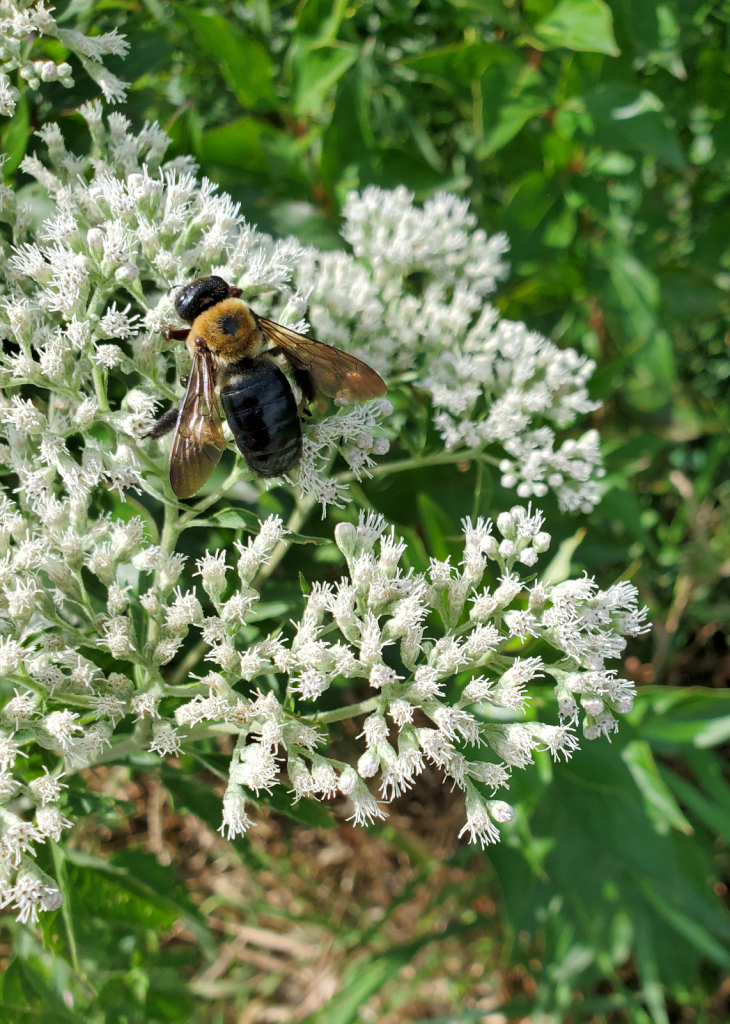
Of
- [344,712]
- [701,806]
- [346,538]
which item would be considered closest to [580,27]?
[346,538]

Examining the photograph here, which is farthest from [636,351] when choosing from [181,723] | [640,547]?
[181,723]

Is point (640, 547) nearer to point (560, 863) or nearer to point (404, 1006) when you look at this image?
point (560, 863)

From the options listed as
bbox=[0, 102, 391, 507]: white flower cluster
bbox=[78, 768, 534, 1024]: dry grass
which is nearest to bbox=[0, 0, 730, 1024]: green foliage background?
bbox=[78, 768, 534, 1024]: dry grass

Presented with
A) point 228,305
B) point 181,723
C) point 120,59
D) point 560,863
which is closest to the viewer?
point 181,723

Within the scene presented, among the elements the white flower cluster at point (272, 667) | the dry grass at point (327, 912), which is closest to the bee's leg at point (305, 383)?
the white flower cluster at point (272, 667)

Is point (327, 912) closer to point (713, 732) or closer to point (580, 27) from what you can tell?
point (713, 732)

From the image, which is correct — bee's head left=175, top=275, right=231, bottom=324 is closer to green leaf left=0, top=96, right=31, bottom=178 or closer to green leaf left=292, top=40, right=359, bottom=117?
green leaf left=0, top=96, right=31, bottom=178
